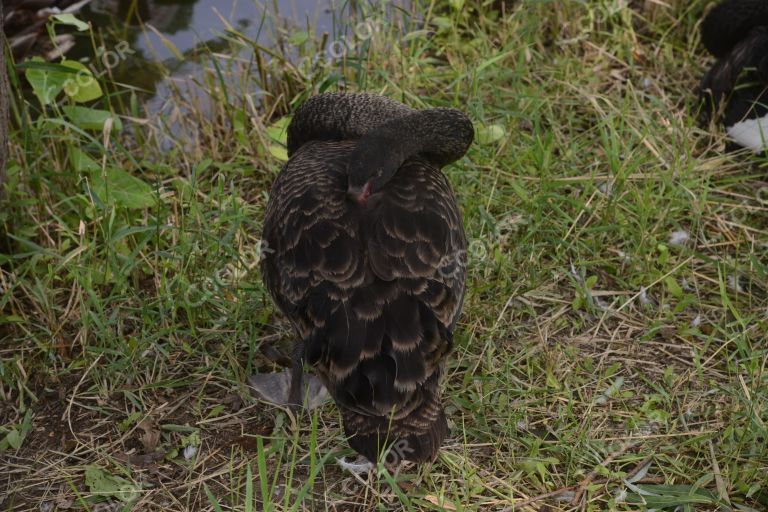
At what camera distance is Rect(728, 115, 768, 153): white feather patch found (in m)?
4.94

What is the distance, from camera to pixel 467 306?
4.01m

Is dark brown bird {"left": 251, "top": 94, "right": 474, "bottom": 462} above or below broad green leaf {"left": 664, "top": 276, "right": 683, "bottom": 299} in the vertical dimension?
above

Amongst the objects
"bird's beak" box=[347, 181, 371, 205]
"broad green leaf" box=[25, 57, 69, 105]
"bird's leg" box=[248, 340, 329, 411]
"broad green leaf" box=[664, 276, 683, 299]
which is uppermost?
"bird's beak" box=[347, 181, 371, 205]

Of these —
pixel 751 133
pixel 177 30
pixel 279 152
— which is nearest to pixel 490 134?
pixel 279 152

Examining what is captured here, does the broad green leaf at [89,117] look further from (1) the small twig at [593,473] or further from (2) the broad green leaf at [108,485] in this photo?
(1) the small twig at [593,473]

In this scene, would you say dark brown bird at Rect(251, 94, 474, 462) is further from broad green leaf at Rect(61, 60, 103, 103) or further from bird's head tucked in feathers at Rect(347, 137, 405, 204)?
broad green leaf at Rect(61, 60, 103, 103)

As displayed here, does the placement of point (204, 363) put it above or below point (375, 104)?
below

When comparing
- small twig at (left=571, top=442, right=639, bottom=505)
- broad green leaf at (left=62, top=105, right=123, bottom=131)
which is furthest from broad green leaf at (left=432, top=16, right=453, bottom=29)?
small twig at (left=571, top=442, right=639, bottom=505)

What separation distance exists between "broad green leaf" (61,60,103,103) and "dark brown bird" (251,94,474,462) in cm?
157

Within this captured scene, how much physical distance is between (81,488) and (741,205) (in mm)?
3499

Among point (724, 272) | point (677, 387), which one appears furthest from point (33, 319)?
point (724, 272)

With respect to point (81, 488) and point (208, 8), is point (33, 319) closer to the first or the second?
point (81, 488)

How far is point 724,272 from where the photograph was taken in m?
4.30

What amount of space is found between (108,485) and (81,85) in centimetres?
234
